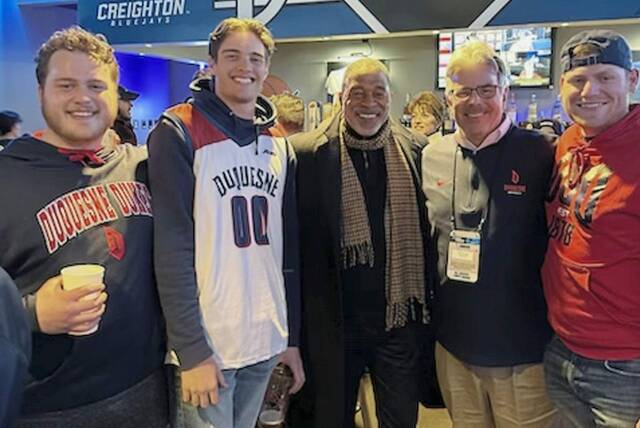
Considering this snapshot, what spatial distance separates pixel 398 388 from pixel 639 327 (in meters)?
0.93

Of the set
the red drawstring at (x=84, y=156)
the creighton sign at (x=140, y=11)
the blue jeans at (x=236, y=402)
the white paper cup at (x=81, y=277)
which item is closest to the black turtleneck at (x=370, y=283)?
the blue jeans at (x=236, y=402)

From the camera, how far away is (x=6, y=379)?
0.77 meters

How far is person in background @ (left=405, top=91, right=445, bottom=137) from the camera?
4723 millimetres

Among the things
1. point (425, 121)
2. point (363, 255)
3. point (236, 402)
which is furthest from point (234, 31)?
point (425, 121)

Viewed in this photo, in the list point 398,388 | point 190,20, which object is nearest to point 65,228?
point 398,388

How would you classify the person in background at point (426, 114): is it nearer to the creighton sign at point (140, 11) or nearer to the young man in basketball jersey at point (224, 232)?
the creighton sign at point (140, 11)

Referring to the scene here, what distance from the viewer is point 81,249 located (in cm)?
151

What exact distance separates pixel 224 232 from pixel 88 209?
1.28 ft

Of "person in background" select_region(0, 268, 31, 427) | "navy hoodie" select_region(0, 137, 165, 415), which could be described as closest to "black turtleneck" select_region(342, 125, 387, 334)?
"navy hoodie" select_region(0, 137, 165, 415)

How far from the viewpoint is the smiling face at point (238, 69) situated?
1.85m

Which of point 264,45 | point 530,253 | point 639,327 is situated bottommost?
point 639,327

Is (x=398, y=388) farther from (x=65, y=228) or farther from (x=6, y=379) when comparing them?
(x=6, y=379)

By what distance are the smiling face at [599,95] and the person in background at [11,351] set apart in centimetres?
166

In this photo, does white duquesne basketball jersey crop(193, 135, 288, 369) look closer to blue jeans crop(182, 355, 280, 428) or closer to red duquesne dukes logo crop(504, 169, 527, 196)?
blue jeans crop(182, 355, 280, 428)
